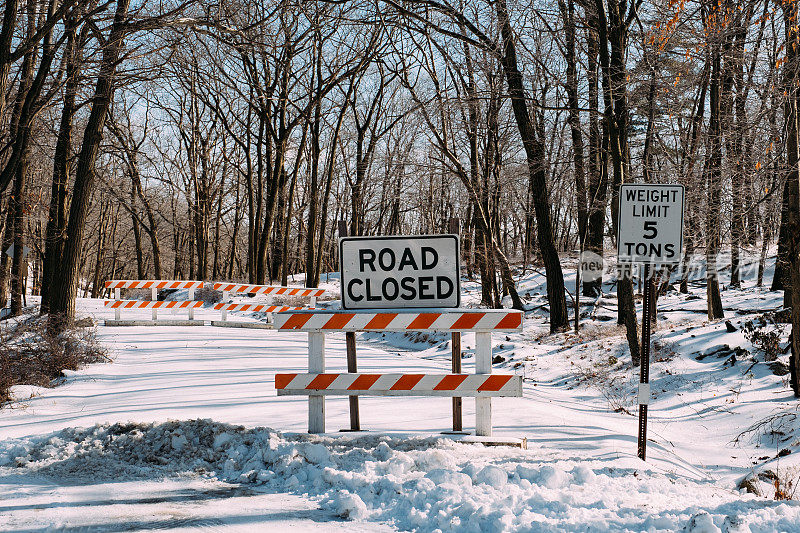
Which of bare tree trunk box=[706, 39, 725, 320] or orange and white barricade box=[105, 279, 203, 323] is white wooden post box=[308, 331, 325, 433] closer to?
bare tree trunk box=[706, 39, 725, 320]

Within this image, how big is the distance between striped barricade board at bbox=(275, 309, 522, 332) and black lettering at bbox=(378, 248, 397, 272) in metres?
0.52

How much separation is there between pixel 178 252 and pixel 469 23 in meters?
36.9

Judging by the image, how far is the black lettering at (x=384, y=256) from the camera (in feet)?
23.2

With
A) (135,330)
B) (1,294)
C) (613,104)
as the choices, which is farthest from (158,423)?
(1,294)

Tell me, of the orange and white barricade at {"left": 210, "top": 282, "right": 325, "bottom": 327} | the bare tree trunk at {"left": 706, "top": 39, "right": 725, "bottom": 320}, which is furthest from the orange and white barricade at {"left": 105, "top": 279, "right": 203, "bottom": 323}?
the bare tree trunk at {"left": 706, "top": 39, "right": 725, "bottom": 320}

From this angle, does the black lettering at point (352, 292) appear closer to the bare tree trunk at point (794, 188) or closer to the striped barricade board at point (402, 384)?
the striped barricade board at point (402, 384)

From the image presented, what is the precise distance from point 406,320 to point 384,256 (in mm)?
756

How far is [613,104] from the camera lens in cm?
1438

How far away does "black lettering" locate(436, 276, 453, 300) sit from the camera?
7.10 meters

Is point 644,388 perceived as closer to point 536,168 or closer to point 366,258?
point 366,258

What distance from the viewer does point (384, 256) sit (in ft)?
23.3

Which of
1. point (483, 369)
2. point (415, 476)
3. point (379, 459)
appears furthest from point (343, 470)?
point (483, 369)

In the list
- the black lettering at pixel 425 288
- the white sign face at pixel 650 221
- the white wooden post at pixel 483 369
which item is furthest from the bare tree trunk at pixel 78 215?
the white sign face at pixel 650 221

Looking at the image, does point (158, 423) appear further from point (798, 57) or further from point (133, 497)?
point (798, 57)
